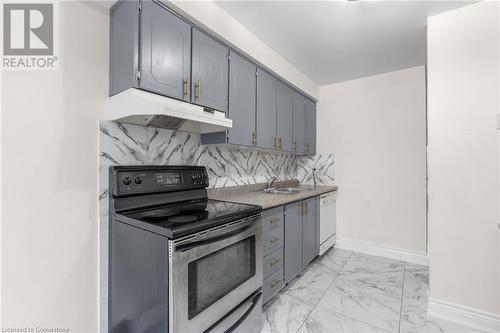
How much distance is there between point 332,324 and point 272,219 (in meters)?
0.90

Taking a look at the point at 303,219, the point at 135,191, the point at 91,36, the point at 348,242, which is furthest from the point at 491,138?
the point at 91,36

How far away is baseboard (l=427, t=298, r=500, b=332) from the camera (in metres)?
1.72

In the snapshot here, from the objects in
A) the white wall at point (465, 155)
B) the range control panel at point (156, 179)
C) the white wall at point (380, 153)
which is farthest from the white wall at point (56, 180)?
the white wall at point (380, 153)

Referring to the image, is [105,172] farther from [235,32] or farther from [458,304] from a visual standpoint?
[458,304]

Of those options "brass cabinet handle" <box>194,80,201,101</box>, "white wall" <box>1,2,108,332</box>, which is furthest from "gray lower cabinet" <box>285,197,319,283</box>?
"white wall" <box>1,2,108,332</box>

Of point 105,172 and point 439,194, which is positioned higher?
point 105,172

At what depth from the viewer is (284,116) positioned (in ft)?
9.21

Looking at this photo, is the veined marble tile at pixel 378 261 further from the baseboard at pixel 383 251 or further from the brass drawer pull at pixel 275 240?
the brass drawer pull at pixel 275 240

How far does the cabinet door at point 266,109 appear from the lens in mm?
2359

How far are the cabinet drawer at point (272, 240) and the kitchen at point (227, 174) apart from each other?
0.02 metres

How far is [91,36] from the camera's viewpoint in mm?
1407

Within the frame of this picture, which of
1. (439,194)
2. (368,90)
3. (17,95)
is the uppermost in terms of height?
(368,90)

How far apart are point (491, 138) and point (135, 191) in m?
2.54

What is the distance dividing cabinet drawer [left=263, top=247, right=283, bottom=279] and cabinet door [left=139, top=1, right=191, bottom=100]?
1409 mm
